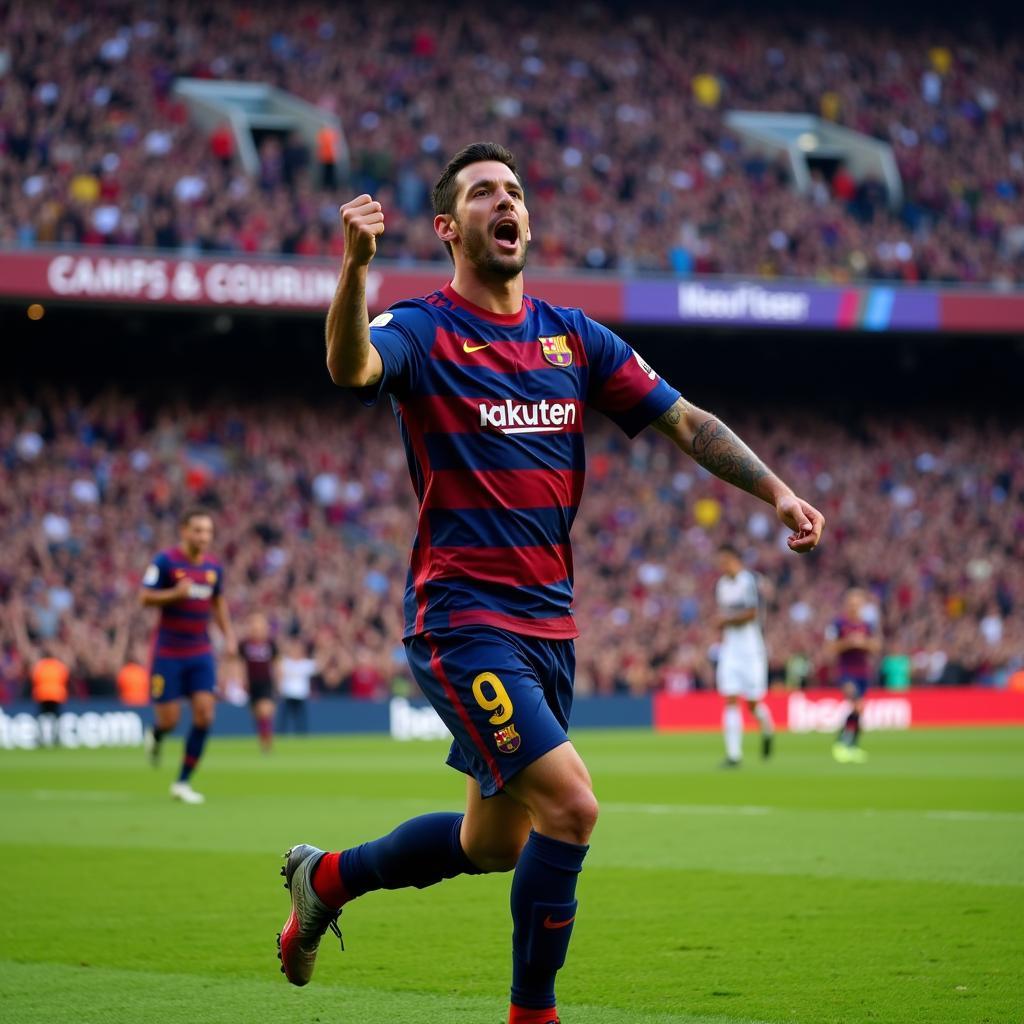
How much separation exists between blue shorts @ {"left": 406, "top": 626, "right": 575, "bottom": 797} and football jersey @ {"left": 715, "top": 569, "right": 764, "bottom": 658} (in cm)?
1509

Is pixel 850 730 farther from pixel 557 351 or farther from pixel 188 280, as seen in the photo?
pixel 557 351

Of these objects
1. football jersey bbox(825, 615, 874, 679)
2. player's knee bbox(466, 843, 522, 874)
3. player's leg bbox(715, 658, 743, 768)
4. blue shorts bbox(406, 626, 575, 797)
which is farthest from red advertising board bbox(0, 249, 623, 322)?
blue shorts bbox(406, 626, 575, 797)

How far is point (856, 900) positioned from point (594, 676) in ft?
87.5

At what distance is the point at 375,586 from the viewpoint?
3506 centimetres

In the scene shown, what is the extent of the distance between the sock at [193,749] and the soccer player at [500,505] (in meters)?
10.2

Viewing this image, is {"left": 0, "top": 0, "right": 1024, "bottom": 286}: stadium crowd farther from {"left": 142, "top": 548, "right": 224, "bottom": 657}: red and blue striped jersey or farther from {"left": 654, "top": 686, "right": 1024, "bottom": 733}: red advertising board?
{"left": 142, "top": 548, "right": 224, "bottom": 657}: red and blue striped jersey

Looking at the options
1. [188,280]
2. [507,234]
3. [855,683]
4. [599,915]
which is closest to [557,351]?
[507,234]

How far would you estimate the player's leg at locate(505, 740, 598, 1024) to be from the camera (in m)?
5.17

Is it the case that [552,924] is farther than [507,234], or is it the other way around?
[507,234]

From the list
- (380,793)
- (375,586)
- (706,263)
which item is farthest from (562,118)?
(380,793)

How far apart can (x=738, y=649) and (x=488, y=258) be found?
1607cm

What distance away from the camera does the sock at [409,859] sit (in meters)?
5.82

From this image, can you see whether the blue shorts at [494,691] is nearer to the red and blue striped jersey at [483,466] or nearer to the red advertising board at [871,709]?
the red and blue striped jersey at [483,466]

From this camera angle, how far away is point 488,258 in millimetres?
Answer: 5621
